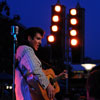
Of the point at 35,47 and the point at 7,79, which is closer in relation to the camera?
the point at 35,47

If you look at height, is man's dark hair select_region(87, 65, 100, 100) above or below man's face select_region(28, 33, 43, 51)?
below

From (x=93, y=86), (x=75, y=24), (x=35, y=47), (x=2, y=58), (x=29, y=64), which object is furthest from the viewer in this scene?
(x=2, y=58)

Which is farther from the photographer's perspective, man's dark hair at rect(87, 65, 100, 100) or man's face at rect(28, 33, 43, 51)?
man's face at rect(28, 33, 43, 51)

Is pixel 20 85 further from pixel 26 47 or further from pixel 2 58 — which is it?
pixel 2 58

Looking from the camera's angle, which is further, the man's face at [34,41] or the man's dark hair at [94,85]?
the man's face at [34,41]

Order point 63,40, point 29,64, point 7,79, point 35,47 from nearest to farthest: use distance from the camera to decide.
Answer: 1. point 29,64
2. point 35,47
3. point 63,40
4. point 7,79

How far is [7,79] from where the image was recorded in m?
17.2

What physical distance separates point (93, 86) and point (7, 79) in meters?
16.0

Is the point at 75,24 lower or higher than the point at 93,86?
higher

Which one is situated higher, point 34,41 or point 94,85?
point 34,41

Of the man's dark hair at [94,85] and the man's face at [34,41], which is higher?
the man's face at [34,41]

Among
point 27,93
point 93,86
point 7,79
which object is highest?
point 93,86

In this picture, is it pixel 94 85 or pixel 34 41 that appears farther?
pixel 34 41

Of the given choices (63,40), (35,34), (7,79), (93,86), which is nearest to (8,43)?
(7,79)
